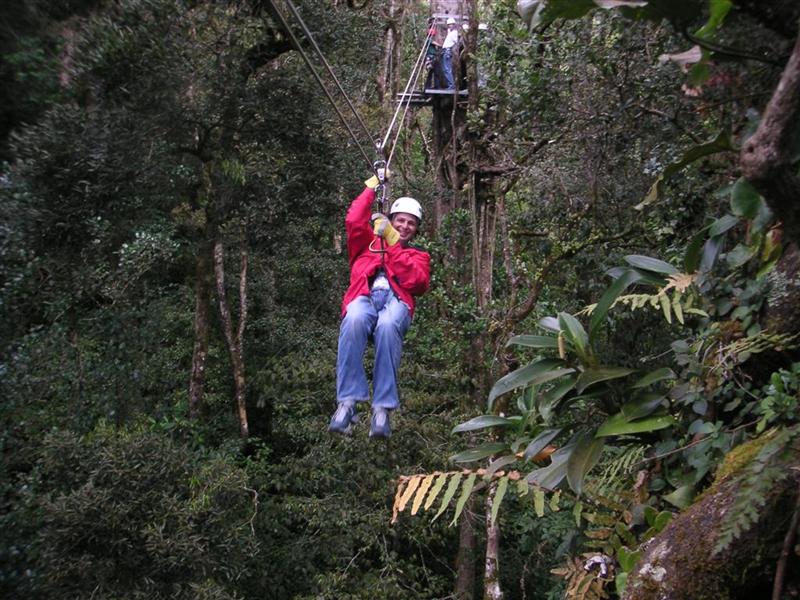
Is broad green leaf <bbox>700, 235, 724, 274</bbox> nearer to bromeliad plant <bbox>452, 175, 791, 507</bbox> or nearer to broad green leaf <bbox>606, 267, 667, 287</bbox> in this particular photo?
bromeliad plant <bbox>452, 175, 791, 507</bbox>

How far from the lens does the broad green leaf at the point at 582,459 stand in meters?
3.09

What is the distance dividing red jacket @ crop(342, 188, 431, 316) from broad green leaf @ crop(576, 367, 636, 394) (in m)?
1.38

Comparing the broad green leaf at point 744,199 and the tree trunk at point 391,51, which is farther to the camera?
the tree trunk at point 391,51

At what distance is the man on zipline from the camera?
4.18 meters

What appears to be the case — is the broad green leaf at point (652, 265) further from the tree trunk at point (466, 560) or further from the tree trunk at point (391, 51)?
the tree trunk at point (391, 51)

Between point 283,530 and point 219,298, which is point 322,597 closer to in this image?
point 283,530

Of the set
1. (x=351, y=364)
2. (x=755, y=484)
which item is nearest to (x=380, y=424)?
(x=351, y=364)

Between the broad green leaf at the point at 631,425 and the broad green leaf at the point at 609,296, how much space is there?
1.42 ft

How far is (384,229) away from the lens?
414cm

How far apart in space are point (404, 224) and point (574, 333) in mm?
1517

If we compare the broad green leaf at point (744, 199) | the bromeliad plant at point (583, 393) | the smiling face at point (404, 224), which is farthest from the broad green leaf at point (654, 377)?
the smiling face at point (404, 224)

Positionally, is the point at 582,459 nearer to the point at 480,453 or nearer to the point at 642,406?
the point at 642,406

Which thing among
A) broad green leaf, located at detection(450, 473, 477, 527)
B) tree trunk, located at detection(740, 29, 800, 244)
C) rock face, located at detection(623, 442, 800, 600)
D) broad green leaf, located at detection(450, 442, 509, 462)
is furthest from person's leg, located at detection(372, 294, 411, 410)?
tree trunk, located at detection(740, 29, 800, 244)

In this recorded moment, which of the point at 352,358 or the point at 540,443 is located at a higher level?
the point at 352,358
